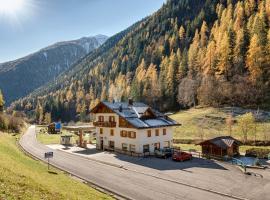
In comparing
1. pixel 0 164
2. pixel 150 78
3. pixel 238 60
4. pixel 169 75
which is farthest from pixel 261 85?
pixel 0 164

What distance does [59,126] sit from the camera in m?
129

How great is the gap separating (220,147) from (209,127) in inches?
1370

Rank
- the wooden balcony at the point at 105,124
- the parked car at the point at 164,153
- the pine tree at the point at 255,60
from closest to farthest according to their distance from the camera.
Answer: the parked car at the point at 164,153 < the wooden balcony at the point at 105,124 < the pine tree at the point at 255,60

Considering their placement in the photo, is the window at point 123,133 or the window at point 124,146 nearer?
the window at point 124,146

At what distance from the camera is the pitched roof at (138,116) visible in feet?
206

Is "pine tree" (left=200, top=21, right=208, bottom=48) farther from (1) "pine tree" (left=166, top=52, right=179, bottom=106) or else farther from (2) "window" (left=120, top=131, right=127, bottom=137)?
(2) "window" (left=120, top=131, right=127, bottom=137)

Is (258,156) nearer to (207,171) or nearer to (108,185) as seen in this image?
(207,171)

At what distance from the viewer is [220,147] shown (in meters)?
56.1

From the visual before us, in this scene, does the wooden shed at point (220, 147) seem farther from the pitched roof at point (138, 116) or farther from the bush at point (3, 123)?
the bush at point (3, 123)

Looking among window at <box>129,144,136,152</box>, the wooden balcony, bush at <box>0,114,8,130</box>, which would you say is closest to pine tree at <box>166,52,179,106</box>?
bush at <box>0,114,8,130</box>

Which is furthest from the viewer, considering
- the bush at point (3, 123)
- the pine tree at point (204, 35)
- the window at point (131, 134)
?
the pine tree at point (204, 35)

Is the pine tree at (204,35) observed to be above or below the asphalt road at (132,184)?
above

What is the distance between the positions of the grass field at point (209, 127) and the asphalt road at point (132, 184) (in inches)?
1596

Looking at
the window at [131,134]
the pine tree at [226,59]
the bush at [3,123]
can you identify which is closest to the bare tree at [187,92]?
the pine tree at [226,59]
